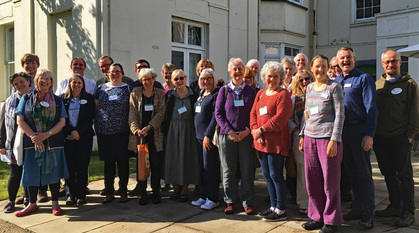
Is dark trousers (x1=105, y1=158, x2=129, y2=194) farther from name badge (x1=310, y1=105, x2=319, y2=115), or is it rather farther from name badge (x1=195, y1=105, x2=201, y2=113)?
name badge (x1=310, y1=105, x2=319, y2=115)

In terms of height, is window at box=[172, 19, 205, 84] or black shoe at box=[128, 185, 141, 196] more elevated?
window at box=[172, 19, 205, 84]

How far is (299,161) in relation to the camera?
449 cm

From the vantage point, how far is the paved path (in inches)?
159

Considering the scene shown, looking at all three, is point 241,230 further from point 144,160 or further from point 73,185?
point 73,185

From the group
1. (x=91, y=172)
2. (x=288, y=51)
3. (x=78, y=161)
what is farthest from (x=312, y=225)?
(x=288, y=51)

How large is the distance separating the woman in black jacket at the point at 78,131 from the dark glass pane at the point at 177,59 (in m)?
5.29

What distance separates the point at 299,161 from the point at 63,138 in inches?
119

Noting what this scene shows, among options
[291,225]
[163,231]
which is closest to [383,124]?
[291,225]

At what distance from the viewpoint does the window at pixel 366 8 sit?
14853 mm

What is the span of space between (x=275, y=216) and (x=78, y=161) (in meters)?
2.72

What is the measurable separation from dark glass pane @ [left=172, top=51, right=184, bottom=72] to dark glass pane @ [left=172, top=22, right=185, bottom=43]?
354 millimetres

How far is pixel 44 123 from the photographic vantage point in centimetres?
460

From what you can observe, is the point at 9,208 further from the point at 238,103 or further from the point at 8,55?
the point at 8,55

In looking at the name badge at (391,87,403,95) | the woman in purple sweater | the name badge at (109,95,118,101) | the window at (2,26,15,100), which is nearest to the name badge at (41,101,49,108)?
the name badge at (109,95,118,101)
